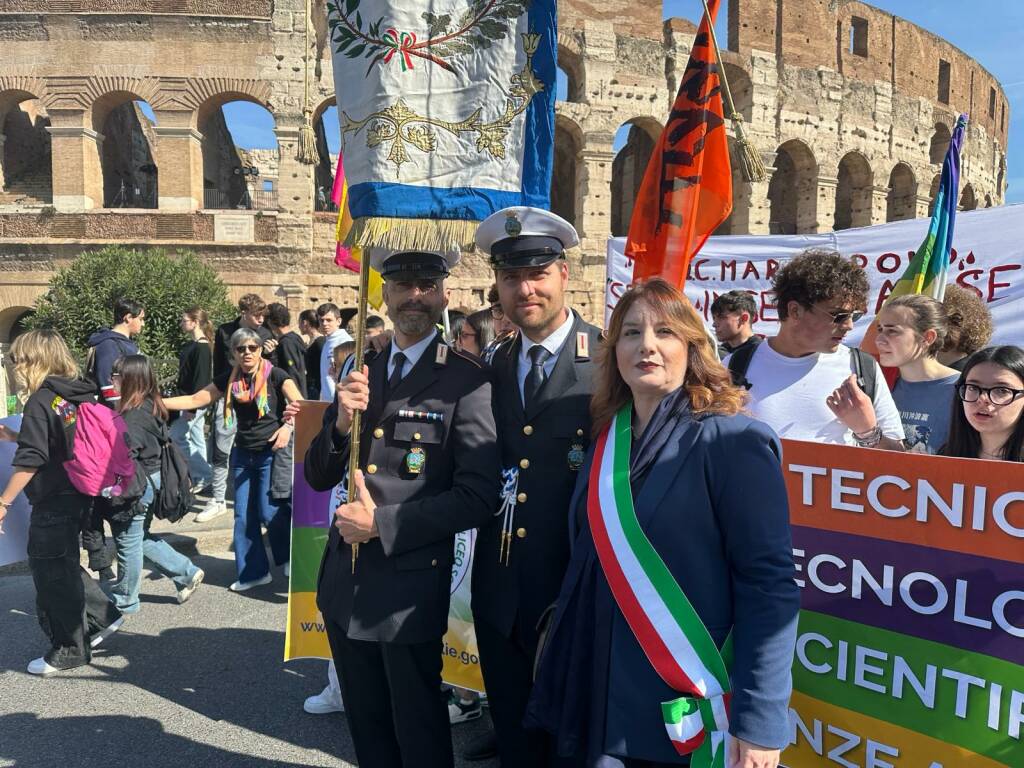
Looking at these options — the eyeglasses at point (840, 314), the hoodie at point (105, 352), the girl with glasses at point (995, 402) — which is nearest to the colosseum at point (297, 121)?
the hoodie at point (105, 352)

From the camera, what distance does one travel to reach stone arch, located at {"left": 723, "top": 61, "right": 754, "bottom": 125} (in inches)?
762

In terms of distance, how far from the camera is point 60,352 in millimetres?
3938

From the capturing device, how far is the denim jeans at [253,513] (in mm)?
5137

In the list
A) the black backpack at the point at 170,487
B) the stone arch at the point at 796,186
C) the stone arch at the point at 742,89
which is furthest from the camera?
the stone arch at the point at 796,186

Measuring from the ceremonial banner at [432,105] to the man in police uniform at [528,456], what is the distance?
0.67 feet

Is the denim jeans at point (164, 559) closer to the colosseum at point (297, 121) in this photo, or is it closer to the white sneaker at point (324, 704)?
the white sneaker at point (324, 704)

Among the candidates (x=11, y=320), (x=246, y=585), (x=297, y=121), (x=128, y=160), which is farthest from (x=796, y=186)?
(x=11, y=320)

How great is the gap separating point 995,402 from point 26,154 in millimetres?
24106

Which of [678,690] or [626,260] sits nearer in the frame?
[678,690]

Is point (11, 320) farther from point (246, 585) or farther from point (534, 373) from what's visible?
point (534, 373)

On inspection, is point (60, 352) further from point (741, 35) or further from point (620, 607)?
point (741, 35)

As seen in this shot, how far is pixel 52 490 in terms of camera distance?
12.2 feet

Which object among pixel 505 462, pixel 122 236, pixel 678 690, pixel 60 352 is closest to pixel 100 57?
pixel 122 236

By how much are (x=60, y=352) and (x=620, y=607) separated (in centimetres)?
385
